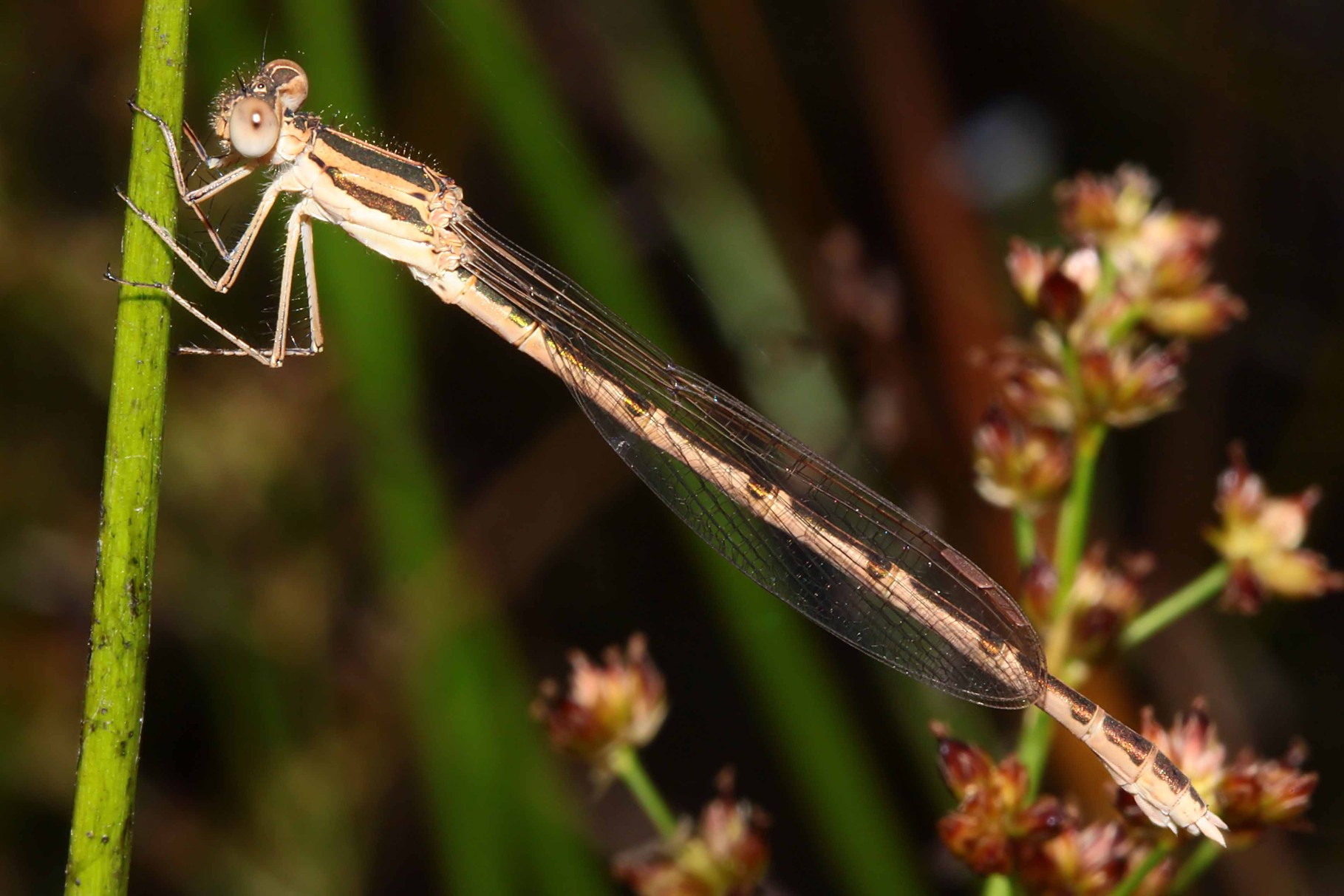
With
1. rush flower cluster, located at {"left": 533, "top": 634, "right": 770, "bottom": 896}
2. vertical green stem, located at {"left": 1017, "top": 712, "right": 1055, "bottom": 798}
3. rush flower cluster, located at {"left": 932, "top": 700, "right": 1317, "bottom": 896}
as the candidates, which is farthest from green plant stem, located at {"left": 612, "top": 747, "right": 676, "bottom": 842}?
vertical green stem, located at {"left": 1017, "top": 712, "right": 1055, "bottom": 798}

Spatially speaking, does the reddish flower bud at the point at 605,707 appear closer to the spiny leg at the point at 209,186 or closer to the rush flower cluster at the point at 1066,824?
the rush flower cluster at the point at 1066,824

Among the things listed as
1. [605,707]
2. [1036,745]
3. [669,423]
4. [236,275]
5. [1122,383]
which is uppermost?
[236,275]

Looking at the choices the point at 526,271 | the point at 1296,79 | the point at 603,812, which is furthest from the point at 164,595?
the point at 1296,79

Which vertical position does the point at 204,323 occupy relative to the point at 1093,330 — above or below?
above

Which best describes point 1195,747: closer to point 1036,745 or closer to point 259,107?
point 1036,745

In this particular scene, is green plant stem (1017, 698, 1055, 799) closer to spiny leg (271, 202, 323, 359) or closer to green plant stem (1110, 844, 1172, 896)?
green plant stem (1110, 844, 1172, 896)

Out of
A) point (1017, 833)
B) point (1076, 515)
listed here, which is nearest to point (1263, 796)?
point (1017, 833)
